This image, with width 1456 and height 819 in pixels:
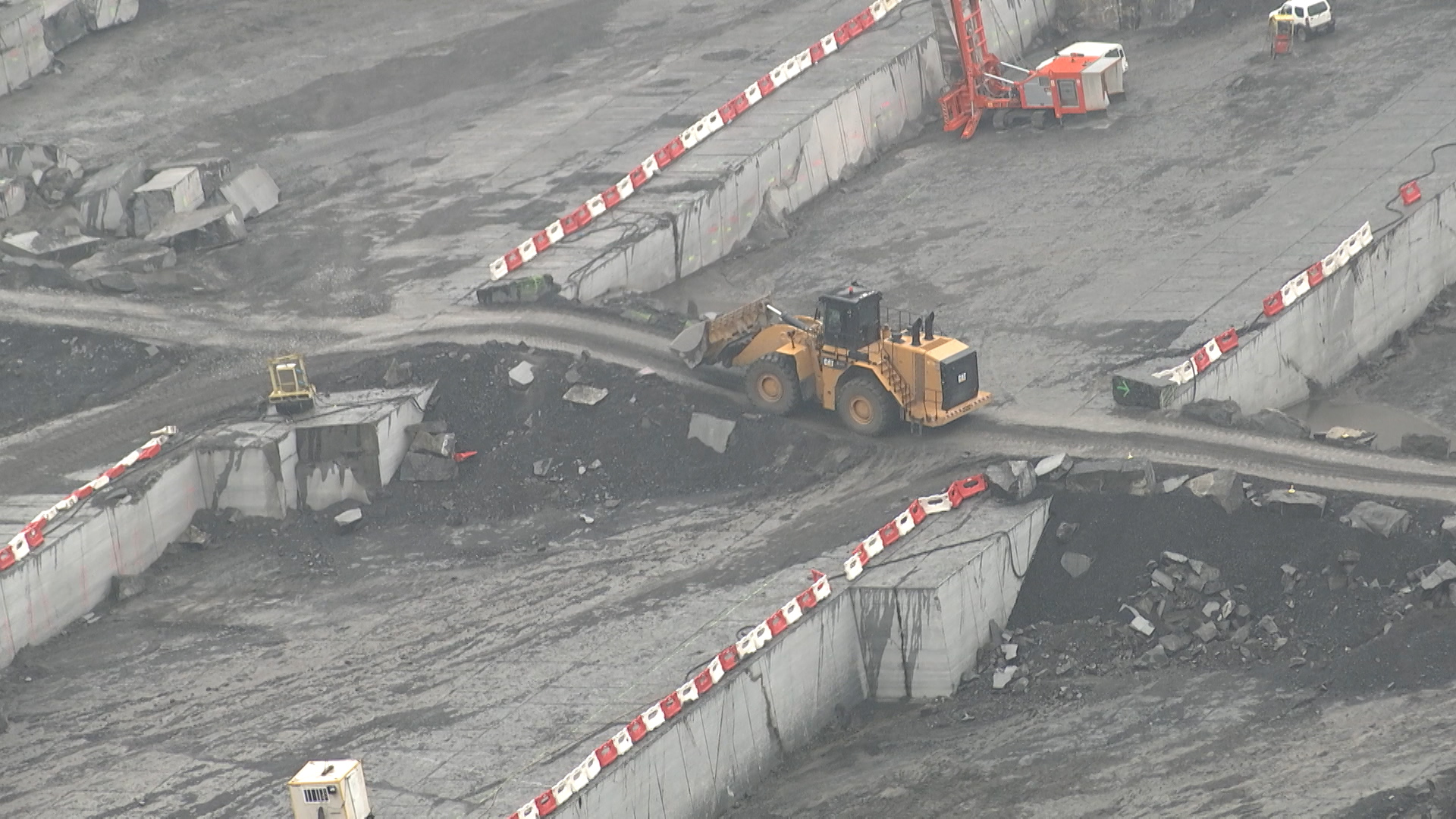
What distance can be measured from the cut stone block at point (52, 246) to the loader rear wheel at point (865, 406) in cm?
1662

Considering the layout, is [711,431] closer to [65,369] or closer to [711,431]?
[711,431]

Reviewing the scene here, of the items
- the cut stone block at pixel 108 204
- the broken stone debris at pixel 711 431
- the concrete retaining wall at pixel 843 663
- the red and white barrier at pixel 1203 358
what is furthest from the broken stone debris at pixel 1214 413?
the cut stone block at pixel 108 204

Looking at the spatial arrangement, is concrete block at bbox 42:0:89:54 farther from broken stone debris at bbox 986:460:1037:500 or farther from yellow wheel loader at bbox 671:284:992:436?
broken stone debris at bbox 986:460:1037:500

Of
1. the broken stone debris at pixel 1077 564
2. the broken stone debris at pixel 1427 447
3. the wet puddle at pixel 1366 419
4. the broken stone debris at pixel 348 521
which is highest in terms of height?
the broken stone debris at pixel 348 521

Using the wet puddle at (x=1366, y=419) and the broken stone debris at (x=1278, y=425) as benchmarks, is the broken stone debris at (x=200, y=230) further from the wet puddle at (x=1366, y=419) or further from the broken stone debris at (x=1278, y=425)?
the wet puddle at (x=1366, y=419)

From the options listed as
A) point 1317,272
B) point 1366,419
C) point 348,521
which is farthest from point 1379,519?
point 348,521

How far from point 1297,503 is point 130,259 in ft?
76.3

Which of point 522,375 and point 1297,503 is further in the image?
point 522,375

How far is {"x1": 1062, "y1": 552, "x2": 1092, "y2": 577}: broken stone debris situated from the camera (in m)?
31.9

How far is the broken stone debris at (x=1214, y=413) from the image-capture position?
3428 centimetres

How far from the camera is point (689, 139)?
46031 millimetres

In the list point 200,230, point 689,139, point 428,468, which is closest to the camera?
point 428,468

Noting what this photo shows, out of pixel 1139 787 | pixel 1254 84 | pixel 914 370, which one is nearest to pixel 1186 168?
pixel 1254 84

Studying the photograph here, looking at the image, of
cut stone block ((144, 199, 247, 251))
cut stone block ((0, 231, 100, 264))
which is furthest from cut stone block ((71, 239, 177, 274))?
cut stone block ((144, 199, 247, 251))
